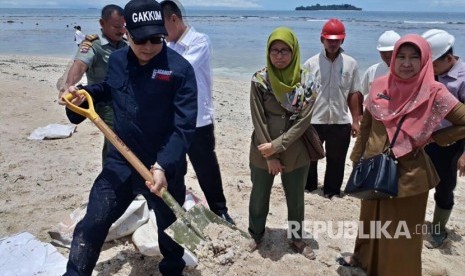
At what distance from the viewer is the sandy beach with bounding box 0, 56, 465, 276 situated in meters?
3.24

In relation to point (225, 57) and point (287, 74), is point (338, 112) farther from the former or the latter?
point (225, 57)

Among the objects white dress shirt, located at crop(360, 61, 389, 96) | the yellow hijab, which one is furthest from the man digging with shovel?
white dress shirt, located at crop(360, 61, 389, 96)

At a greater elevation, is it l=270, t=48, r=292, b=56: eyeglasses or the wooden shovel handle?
l=270, t=48, r=292, b=56: eyeglasses

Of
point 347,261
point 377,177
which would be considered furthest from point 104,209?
point 347,261

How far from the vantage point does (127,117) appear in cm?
244

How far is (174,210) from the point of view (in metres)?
2.42

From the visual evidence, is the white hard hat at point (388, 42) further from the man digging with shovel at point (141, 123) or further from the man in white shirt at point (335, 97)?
the man digging with shovel at point (141, 123)

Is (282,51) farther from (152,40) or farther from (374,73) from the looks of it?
(374,73)

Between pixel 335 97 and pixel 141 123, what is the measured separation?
8.39ft

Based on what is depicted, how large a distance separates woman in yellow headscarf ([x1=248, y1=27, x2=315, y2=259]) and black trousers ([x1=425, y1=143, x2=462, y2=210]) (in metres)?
1.14

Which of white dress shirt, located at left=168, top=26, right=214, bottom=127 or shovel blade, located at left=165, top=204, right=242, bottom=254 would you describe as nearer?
shovel blade, located at left=165, top=204, right=242, bottom=254

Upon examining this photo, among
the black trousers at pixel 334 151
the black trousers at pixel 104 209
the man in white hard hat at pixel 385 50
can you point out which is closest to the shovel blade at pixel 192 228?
the black trousers at pixel 104 209

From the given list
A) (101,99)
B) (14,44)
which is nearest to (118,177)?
(101,99)

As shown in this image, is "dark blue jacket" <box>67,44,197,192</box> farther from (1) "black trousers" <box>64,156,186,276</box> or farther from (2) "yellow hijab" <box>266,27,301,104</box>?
(2) "yellow hijab" <box>266,27,301,104</box>
